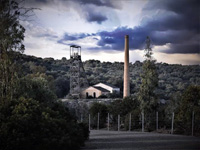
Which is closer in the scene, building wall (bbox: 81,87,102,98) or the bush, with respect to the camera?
the bush

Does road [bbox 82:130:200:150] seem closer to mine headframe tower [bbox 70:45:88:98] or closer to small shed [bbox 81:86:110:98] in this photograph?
mine headframe tower [bbox 70:45:88:98]

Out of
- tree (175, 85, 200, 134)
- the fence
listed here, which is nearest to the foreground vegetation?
tree (175, 85, 200, 134)

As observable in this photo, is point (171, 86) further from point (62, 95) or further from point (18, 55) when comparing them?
point (18, 55)

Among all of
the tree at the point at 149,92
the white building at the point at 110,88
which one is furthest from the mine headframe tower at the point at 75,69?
the tree at the point at 149,92

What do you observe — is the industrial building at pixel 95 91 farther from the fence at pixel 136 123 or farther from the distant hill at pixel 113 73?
the fence at pixel 136 123

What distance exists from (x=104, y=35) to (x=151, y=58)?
10533 millimetres

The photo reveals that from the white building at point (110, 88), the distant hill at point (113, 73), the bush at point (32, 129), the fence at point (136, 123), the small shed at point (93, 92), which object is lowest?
the fence at point (136, 123)

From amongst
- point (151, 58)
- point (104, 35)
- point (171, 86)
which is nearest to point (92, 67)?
point (171, 86)

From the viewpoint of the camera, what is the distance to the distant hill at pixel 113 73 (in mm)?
57438

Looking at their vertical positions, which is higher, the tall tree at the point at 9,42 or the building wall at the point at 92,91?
the tall tree at the point at 9,42

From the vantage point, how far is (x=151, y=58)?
1070 inches

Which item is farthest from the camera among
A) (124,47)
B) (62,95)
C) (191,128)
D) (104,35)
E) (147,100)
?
(62,95)

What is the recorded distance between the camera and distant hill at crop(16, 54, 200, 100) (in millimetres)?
57438

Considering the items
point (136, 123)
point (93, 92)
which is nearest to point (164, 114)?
point (136, 123)
